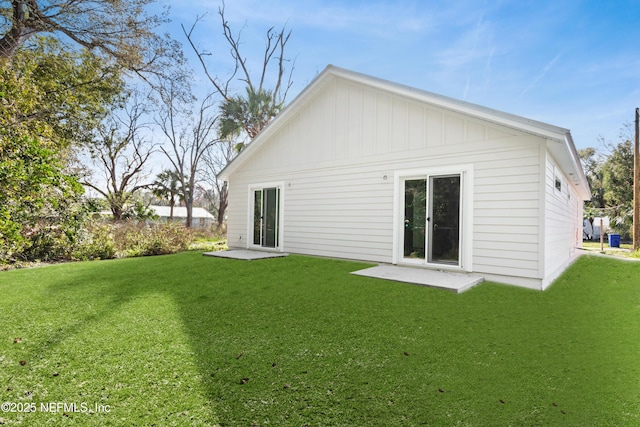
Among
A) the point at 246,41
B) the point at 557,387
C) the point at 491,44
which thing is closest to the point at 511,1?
the point at 491,44

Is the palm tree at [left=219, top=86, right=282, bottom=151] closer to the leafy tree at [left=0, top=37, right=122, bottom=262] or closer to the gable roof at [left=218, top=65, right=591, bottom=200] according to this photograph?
the leafy tree at [left=0, top=37, right=122, bottom=262]

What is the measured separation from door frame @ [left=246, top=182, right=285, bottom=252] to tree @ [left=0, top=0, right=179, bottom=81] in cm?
540

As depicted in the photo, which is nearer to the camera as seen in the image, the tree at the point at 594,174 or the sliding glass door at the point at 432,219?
the sliding glass door at the point at 432,219

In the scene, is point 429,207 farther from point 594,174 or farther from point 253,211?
point 594,174

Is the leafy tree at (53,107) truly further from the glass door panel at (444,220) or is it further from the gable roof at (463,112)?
the glass door panel at (444,220)

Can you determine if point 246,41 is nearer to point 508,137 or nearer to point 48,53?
point 48,53

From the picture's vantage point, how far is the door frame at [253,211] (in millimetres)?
9562

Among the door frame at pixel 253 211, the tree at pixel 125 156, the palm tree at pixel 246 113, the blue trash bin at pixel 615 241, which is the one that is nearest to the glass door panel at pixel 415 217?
the door frame at pixel 253 211

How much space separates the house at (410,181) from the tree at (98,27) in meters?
4.61

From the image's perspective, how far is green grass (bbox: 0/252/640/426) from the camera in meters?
2.10

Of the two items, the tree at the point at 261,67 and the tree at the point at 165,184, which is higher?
the tree at the point at 261,67

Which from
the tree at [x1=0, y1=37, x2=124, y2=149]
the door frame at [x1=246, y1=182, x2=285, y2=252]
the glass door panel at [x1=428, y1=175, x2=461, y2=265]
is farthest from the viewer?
the door frame at [x1=246, y1=182, x2=285, y2=252]

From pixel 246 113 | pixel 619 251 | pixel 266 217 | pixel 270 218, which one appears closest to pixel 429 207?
pixel 270 218

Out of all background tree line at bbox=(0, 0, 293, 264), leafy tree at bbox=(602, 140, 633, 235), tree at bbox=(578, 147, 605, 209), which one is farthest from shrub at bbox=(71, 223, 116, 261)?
tree at bbox=(578, 147, 605, 209)
